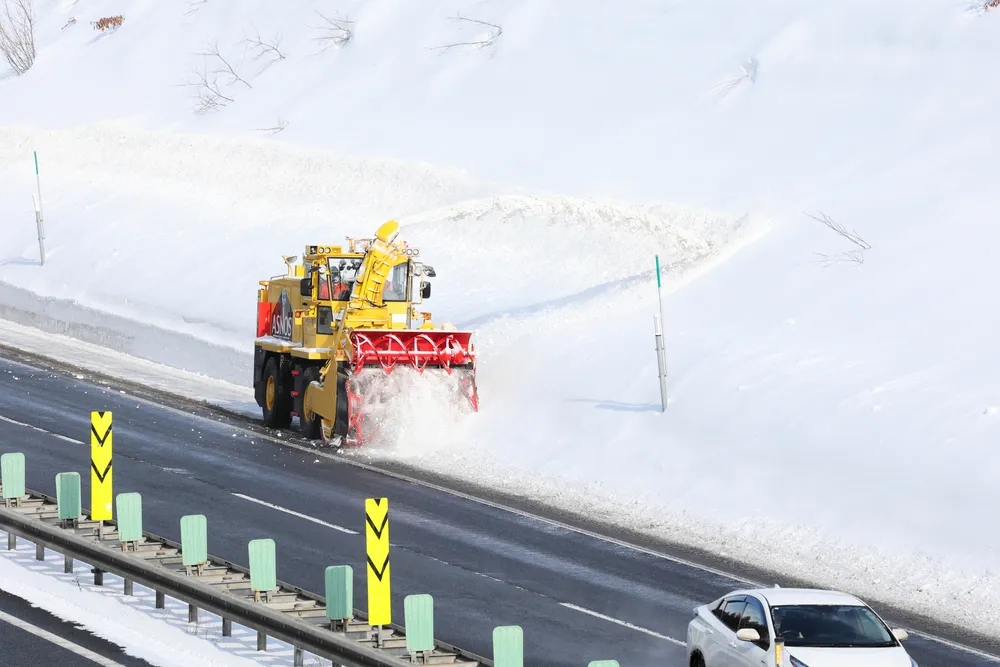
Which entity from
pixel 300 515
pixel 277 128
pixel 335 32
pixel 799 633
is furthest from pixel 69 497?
pixel 335 32

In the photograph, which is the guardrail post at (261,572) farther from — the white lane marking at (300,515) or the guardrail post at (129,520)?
the white lane marking at (300,515)

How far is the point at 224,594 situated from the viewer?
12.4 meters

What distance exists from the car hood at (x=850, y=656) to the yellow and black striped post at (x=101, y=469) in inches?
283

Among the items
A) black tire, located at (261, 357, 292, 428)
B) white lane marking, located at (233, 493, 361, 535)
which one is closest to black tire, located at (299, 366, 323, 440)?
black tire, located at (261, 357, 292, 428)

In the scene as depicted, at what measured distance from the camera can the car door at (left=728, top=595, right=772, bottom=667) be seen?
10.9 m

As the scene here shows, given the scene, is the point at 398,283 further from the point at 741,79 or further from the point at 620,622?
the point at 620,622

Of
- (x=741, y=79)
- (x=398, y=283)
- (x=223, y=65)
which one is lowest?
(x=398, y=283)

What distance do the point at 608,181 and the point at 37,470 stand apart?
53.5ft

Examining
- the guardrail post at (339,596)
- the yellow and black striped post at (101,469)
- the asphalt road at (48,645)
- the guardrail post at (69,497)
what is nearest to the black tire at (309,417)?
the yellow and black striped post at (101,469)

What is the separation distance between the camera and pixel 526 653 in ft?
Result: 44.0

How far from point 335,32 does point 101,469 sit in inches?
1280

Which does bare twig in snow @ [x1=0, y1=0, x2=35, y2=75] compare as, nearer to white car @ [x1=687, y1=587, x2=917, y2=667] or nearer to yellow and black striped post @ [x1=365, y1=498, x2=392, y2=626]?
yellow and black striped post @ [x1=365, y1=498, x2=392, y2=626]

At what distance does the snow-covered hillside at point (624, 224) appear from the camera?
1948cm

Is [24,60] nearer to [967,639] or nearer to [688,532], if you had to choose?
[688,532]
